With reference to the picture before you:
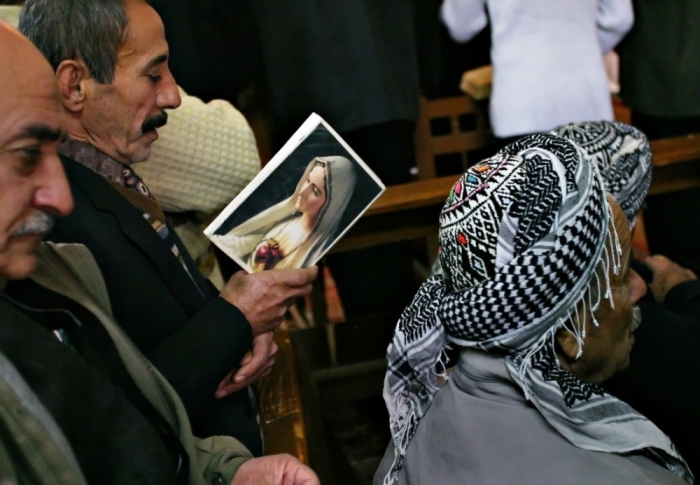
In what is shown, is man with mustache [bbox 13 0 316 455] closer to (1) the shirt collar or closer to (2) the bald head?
(1) the shirt collar

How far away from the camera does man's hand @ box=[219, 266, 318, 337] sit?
1311mm

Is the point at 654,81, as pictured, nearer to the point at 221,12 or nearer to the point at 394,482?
the point at 221,12

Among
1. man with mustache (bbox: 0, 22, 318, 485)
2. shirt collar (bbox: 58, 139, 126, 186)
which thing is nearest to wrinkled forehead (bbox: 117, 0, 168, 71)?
shirt collar (bbox: 58, 139, 126, 186)

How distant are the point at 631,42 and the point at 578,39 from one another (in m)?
0.42

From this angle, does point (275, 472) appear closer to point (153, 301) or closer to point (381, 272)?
point (153, 301)

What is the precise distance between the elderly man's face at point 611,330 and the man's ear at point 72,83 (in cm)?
90

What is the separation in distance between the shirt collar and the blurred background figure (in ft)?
6.23

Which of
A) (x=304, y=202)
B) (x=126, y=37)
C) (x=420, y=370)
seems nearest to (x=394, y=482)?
(x=420, y=370)

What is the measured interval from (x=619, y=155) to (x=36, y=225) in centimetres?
136

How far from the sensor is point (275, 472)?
1.07 metres

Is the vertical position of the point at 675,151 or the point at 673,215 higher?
the point at 675,151

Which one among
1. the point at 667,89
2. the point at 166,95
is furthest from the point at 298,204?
the point at 667,89

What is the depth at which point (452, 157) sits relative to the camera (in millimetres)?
2549

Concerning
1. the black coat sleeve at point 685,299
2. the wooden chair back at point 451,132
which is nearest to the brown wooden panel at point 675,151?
the wooden chair back at point 451,132
